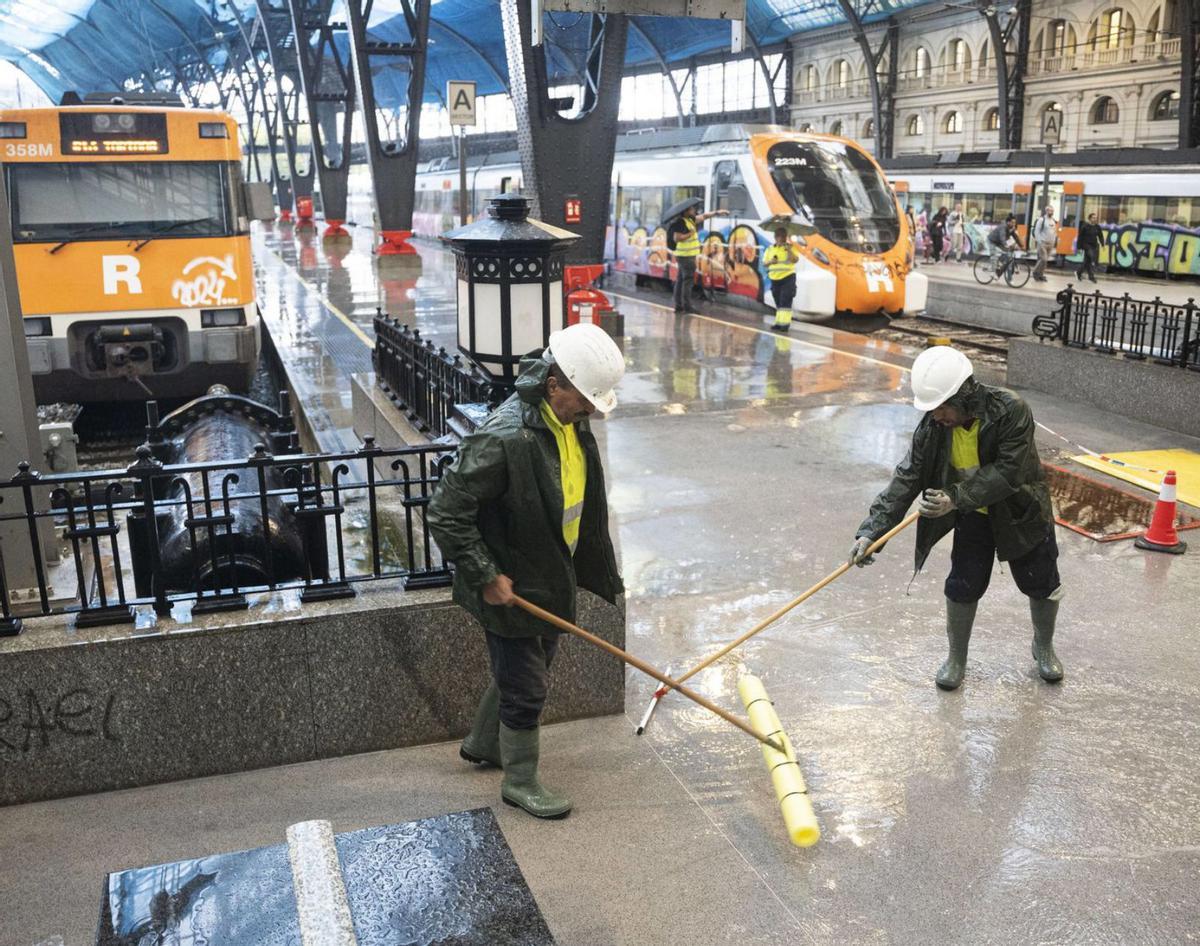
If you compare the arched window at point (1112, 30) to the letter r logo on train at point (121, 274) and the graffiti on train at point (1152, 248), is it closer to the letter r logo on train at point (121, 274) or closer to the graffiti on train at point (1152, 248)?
the graffiti on train at point (1152, 248)

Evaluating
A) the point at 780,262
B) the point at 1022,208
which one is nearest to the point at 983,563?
the point at 780,262

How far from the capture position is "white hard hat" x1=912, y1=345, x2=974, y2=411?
171 inches

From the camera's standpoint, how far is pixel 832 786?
4.19m

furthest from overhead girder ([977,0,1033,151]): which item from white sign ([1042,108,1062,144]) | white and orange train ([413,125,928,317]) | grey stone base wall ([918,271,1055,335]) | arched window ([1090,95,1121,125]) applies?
white and orange train ([413,125,928,317])

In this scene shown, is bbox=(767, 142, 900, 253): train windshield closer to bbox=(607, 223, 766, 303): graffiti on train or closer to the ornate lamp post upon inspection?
bbox=(607, 223, 766, 303): graffiti on train

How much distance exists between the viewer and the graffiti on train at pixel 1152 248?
2406 cm

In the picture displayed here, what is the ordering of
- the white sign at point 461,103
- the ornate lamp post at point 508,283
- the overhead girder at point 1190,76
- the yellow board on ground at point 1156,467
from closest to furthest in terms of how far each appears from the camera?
the ornate lamp post at point 508,283
the yellow board on ground at point 1156,467
the white sign at point 461,103
the overhead girder at point 1190,76

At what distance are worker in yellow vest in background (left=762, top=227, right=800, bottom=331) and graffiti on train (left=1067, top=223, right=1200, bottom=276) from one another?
12.2m

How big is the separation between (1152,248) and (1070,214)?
2.50 metres

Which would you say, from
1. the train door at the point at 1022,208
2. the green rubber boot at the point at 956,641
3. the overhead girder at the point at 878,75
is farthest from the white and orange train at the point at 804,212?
the overhead girder at the point at 878,75

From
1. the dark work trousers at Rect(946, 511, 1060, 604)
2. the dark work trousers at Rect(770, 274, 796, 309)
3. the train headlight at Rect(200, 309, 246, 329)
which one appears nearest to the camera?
the dark work trousers at Rect(946, 511, 1060, 604)

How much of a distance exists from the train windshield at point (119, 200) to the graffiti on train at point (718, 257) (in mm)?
9963

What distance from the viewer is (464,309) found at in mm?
7793

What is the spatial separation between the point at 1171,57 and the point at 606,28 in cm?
3393
